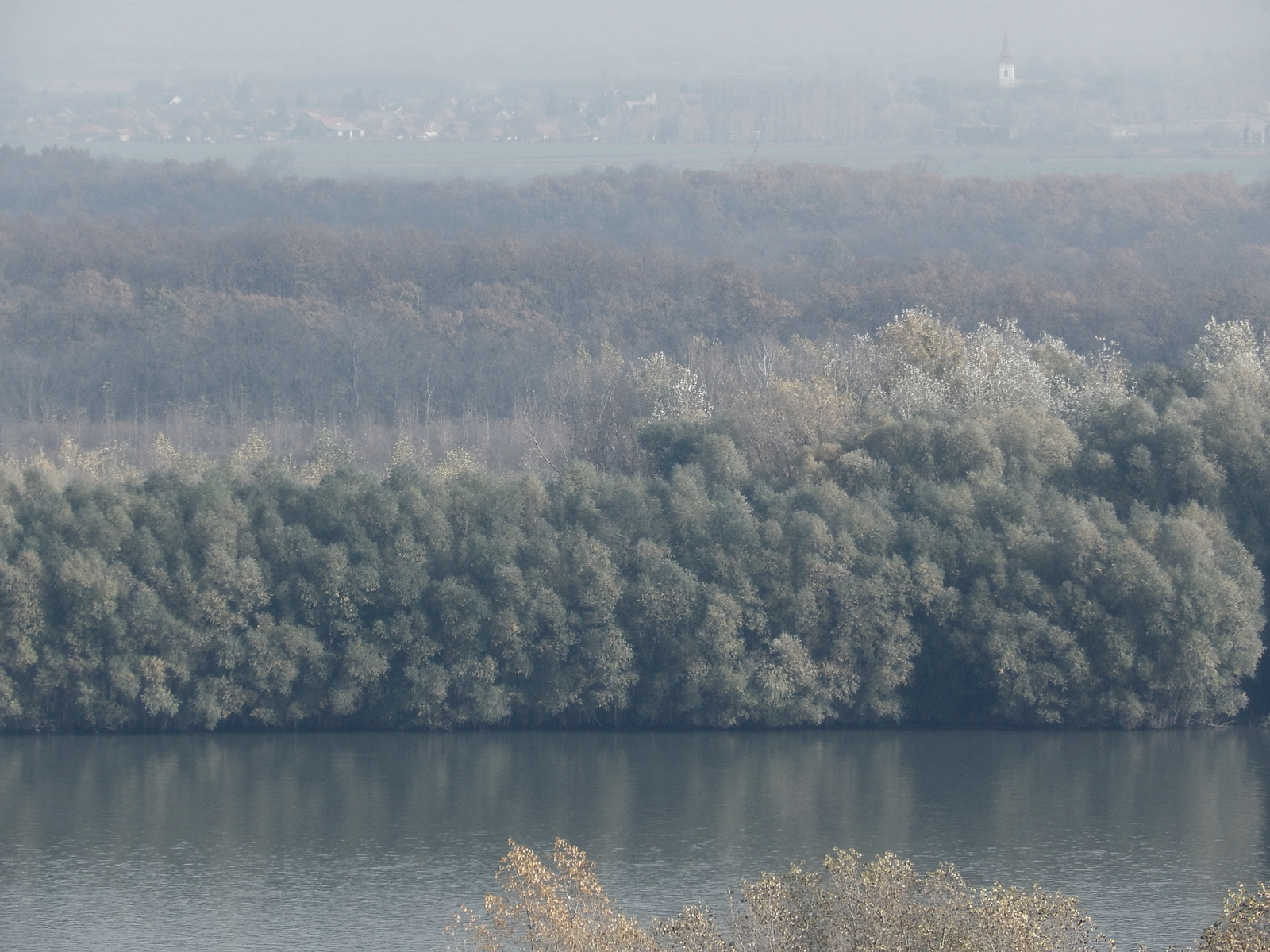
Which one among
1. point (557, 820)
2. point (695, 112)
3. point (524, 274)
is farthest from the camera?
point (695, 112)

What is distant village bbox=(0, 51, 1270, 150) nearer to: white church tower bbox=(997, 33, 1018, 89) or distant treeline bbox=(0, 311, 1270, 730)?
white church tower bbox=(997, 33, 1018, 89)

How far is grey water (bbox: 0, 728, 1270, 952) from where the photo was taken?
20.2 meters

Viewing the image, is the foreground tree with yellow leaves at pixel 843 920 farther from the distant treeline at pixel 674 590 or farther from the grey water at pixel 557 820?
the distant treeline at pixel 674 590

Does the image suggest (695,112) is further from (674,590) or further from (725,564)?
(674,590)

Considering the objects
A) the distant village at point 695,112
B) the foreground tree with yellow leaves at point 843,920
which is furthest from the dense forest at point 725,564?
the distant village at point 695,112

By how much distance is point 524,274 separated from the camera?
234 ft

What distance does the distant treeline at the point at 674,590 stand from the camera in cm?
2942

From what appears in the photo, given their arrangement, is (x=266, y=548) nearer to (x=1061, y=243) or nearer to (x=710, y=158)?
(x=1061, y=243)

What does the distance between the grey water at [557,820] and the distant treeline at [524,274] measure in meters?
27.6

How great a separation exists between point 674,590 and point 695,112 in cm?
8755

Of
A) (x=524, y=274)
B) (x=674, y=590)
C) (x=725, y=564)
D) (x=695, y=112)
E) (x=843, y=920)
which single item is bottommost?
(x=674, y=590)

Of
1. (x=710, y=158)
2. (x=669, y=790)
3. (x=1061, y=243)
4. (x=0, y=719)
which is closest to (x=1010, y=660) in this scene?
(x=669, y=790)

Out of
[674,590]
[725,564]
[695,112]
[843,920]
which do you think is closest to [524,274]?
[725,564]

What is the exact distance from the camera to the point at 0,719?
29578mm
